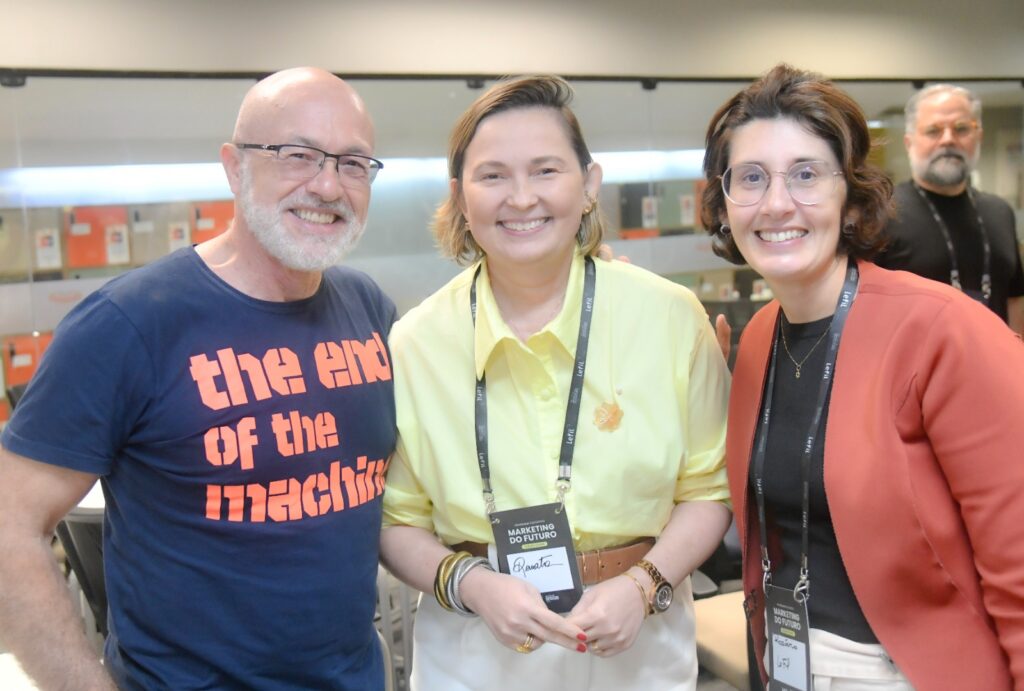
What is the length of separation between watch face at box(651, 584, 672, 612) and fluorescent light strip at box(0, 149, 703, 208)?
10.3 ft

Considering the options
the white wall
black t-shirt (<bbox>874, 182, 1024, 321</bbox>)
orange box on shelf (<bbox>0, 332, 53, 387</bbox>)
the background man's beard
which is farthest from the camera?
orange box on shelf (<bbox>0, 332, 53, 387</bbox>)

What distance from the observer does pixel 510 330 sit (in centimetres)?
166

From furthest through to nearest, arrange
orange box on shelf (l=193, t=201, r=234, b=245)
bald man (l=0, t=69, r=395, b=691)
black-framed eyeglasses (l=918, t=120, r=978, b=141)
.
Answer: orange box on shelf (l=193, t=201, r=234, b=245) < black-framed eyeglasses (l=918, t=120, r=978, b=141) < bald man (l=0, t=69, r=395, b=691)

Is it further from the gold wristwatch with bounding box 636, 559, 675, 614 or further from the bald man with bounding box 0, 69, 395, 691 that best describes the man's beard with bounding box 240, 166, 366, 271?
the gold wristwatch with bounding box 636, 559, 675, 614

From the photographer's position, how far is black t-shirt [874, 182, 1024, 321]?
11.1 feet

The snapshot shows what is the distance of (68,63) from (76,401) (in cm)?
352

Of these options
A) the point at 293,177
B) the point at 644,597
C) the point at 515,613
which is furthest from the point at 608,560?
the point at 293,177

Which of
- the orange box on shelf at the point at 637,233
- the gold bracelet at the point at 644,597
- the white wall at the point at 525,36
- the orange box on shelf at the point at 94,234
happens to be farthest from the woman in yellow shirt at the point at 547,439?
the orange box on shelf at the point at 637,233

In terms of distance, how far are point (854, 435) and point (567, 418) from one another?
1.66ft

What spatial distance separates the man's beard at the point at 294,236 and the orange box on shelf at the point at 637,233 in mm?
4122

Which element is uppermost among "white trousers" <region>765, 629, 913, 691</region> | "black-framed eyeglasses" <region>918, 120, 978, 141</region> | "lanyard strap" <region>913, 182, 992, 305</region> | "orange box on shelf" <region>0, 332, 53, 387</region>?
"black-framed eyeglasses" <region>918, 120, 978, 141</region>

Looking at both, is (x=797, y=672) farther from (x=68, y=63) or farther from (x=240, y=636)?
(x=68, y=63)

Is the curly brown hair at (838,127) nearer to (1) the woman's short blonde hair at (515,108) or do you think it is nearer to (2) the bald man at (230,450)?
(1) the woman's short blonde hair at (515,108)

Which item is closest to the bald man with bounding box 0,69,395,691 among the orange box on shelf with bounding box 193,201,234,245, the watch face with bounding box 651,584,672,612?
the watch face with bounding box 651,584,672,612
